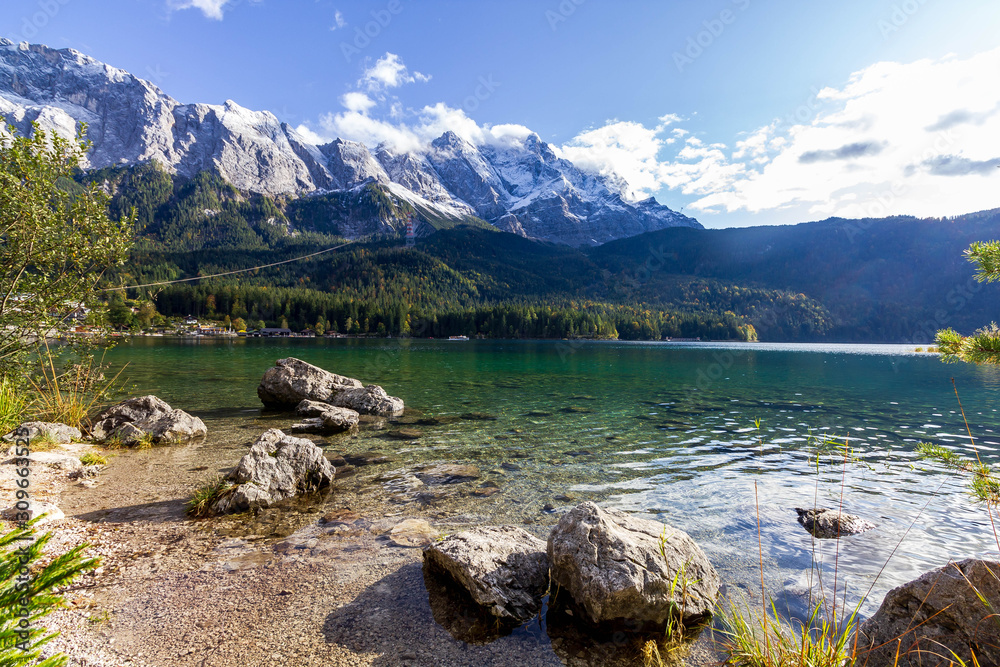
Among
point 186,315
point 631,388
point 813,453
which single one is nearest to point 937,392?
point 631,388

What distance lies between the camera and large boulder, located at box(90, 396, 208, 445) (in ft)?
52.0

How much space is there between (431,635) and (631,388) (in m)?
34.4

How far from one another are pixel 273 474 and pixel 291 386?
591 inches

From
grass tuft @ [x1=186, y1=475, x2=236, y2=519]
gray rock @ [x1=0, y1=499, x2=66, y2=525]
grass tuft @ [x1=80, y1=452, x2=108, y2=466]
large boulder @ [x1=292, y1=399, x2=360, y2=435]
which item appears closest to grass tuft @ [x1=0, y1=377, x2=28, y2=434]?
grass tuft @ [x1=80, y1=452, x2=108, y2=466]

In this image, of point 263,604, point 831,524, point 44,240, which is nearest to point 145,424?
point 44,240

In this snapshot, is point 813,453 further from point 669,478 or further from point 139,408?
point 139,408

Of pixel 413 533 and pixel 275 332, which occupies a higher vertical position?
pixel 413 533

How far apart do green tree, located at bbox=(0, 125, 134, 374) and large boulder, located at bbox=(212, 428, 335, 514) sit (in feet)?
20.6

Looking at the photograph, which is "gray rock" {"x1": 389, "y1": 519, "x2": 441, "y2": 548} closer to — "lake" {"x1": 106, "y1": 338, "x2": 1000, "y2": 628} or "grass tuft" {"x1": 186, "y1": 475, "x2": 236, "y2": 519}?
"lake" {"x1": 106, "y1": 338, "x2": 1000, "y2": 628}

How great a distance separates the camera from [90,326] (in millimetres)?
12969

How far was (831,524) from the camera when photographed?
1009 cm

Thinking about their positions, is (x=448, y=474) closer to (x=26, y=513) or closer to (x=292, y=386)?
(x=26, y=513)

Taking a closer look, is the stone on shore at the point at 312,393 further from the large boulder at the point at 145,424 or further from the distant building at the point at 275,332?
the distant building at the point at 275,332

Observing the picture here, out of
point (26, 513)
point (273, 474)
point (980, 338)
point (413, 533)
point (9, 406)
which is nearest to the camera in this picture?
point (980, 338)
